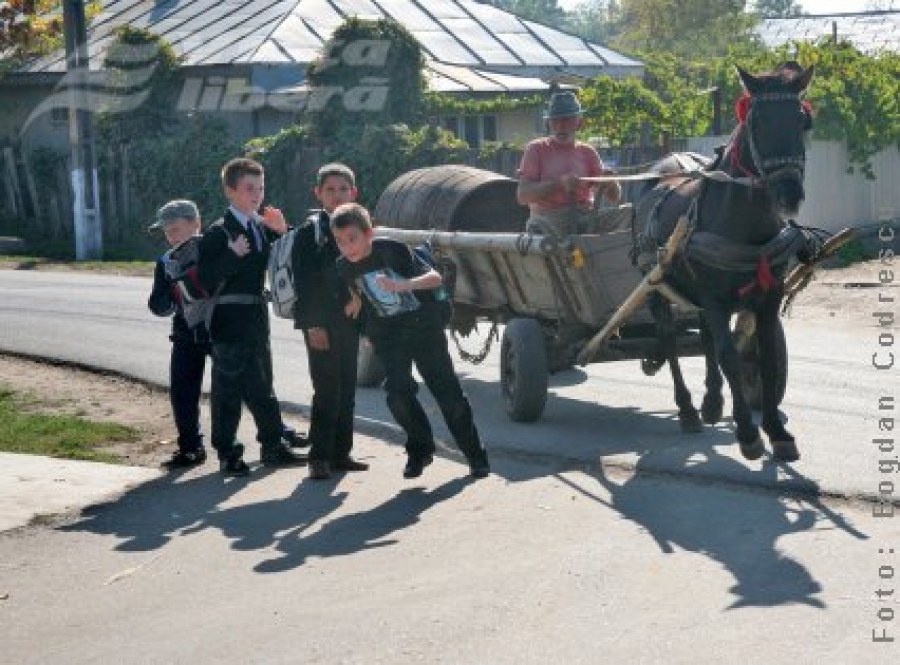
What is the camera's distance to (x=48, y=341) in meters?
18.7

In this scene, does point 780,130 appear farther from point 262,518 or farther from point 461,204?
point 461,204

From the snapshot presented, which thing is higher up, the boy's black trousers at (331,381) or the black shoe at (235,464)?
the boy's black trousers at (331,381)

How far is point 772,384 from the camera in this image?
35.1ft

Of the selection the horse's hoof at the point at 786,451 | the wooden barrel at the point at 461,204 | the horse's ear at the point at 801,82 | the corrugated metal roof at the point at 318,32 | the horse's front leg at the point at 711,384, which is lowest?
the horse's hoof at the point at 786,451

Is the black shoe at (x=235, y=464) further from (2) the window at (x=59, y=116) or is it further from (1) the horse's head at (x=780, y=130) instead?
(2) the window at (x=59, y=116)

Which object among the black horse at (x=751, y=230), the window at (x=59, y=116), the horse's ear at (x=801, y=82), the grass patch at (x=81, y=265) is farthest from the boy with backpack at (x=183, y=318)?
the window at (x=59, y=116)

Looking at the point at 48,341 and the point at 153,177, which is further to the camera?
the point at 153,177

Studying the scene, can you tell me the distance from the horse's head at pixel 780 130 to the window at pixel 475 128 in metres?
26.7

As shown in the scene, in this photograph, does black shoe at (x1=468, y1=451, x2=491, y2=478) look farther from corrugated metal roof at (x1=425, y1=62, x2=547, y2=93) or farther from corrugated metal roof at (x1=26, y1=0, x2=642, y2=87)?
corrugated metal roof at (x1=26, y1=0, x2=642, y2=87)

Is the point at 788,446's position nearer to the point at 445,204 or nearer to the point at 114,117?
the point at 445,204

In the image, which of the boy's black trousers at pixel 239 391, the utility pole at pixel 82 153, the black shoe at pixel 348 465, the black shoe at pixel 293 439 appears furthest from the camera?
the utility pole at pixel 82 153

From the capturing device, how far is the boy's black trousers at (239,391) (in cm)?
1138

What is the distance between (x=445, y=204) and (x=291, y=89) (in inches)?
850

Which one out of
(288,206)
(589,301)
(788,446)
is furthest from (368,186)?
(788,446)
